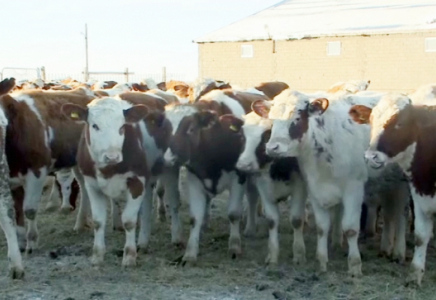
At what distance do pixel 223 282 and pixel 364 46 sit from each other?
19.7 metres

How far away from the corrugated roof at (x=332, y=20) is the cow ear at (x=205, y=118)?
18137mm

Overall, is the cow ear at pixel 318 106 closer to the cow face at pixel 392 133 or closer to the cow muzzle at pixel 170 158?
the cow face at pixel 392 133

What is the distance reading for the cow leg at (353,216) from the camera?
6.64 metres

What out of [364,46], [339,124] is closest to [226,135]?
[339,124]

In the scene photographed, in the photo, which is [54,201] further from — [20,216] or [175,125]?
[175,125]

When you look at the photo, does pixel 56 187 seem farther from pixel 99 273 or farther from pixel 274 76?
pixel 274 76

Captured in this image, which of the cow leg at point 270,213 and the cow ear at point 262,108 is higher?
the cow ear at point 262,108

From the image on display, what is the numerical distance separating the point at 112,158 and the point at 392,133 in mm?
2500

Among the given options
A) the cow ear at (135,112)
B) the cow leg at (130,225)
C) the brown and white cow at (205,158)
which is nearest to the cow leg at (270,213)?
the brown and white cow at (205,158)

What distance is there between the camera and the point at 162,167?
7.89m

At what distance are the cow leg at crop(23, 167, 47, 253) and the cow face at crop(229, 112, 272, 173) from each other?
2348 mm

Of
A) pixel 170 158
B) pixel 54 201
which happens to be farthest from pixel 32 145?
pixel 54 201

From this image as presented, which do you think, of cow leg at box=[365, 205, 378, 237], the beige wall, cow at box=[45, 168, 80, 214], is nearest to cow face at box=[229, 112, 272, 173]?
cow leg at box=[365, 205, 378, 237]

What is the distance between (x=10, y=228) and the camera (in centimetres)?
642
